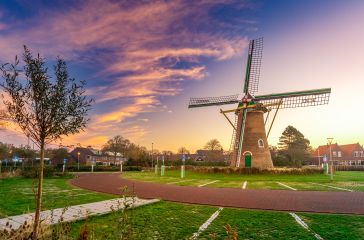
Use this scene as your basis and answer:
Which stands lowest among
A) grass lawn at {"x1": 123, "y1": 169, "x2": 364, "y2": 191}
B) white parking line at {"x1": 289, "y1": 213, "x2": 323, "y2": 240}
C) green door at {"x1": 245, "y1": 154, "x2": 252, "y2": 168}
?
grass lawn at {"x1": 123, "y1": 169, "x2": 364, "y2": 191}

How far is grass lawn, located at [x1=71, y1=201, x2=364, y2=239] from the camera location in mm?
6887

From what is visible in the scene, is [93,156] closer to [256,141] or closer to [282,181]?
[256,141]

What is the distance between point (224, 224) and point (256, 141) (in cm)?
2596

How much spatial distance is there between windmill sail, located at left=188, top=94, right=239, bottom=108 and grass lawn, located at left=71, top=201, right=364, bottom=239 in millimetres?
26658

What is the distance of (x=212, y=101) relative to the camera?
3734 centimetres

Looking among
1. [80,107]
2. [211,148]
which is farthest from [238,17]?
Answer: [211,148]

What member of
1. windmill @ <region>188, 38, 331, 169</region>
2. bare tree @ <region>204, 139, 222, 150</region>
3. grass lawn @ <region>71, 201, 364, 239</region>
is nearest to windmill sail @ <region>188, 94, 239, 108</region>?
windmill @ <region>188, 38, 331, 169</region>

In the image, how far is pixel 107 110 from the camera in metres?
25.5

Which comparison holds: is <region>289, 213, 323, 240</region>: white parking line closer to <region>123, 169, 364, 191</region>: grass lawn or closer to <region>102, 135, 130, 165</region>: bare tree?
<region>123, 169, 364, 191</region>: grass lawn

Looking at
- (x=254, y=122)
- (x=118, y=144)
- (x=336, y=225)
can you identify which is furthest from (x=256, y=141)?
(x=118, y=144)

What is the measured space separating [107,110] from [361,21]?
21408mm

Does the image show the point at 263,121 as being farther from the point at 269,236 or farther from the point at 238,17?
the point at 269,236

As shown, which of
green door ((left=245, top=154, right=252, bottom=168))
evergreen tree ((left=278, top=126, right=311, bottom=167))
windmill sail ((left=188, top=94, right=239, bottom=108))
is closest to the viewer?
green door ((left=245, top=154, right=252, bottom=168))

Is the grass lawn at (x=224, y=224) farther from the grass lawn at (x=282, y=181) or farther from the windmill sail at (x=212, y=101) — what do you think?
the windmill sail at (x=212, y=101)
